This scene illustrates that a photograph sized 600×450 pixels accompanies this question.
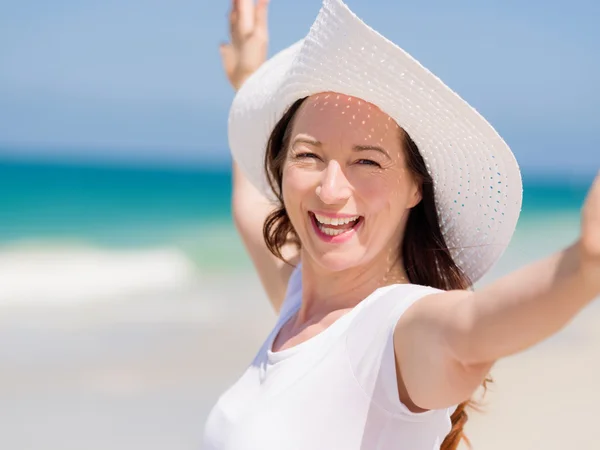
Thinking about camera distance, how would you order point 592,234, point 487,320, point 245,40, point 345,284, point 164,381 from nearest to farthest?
point 592,234
point 487,320
point 345,284
point 245,40
point 164,381

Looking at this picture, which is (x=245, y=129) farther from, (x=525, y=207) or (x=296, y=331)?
(x=525, y=207)

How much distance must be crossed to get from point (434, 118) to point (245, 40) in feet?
4.13

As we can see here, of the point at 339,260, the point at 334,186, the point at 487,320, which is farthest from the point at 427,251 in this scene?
the point at 487,320

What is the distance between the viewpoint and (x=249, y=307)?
377 inches

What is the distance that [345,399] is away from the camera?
190cm

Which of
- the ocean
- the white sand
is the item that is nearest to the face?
the white sand

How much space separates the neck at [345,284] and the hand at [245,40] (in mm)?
1061

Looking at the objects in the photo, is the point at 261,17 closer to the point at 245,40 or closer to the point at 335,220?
the point at 245,40

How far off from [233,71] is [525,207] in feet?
88.0

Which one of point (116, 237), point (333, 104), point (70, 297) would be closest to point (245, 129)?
point (333, 104)

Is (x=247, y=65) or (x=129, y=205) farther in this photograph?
(x=129, y=205)

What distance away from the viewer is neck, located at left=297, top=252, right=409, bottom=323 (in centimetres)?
227

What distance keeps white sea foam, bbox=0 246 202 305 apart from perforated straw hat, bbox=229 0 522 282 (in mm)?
9130

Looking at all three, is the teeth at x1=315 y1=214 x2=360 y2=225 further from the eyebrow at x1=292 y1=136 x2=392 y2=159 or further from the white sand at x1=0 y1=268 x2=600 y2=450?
the white sand at x1=0 y1=268 x2=600 y2=450
